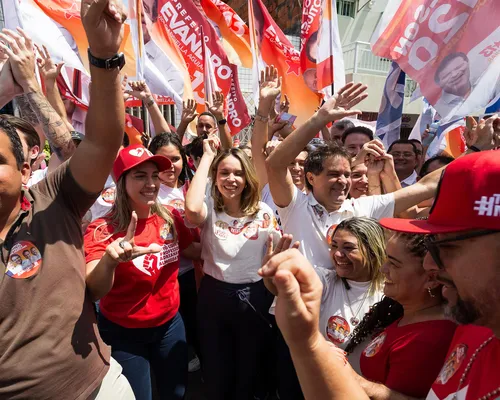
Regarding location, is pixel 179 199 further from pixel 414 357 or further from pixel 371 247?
pixel 414 357

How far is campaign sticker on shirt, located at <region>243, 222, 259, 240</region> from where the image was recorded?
2.46 m

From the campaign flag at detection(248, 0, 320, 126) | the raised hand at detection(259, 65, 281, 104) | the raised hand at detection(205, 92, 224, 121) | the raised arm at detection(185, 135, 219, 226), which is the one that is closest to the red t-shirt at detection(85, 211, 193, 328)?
the raised arm at detection(185, 135, 219, 226)

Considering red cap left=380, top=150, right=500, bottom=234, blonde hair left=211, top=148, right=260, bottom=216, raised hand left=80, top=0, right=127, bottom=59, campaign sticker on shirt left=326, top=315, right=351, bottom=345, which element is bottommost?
campaign sticker on shirt left=326, top=315, right=351, bottom=345

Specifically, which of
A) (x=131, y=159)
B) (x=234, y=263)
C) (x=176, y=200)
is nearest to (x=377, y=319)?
(x=234, y=263)

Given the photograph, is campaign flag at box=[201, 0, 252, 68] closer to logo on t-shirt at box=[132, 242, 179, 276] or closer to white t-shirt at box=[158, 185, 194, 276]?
white t-shirt at box=[158, 185, 194, 276]

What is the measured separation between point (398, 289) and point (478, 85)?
2.60 meters

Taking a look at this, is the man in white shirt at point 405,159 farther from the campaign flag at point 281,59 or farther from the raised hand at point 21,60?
the raised hand at point 21,60

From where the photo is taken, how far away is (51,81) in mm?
2871

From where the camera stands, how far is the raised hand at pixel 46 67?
288cm

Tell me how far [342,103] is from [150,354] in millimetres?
2134

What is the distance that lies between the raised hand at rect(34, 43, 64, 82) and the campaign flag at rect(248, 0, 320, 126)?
2713 mm

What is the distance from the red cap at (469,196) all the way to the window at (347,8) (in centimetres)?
1745

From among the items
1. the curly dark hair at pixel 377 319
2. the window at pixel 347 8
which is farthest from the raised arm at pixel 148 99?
the window at pixel 347 8

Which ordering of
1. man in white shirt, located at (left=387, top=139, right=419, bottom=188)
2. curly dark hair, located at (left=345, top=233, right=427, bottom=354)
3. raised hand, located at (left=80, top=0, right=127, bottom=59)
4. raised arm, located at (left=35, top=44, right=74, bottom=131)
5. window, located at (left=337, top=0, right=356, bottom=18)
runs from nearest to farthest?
raised hand, located at (left=80, top=0, right=127, bottom=59), curly dark hair, located at (left=345, top=233, right=427, bottom=354), raised arm, located at (left=35, top=44, right=74, bottom=131), man in white shirt, located at (left=387, top=139, right=419, bottom=188), window, located at (left=337, top=0, right=356, bottom=18)
